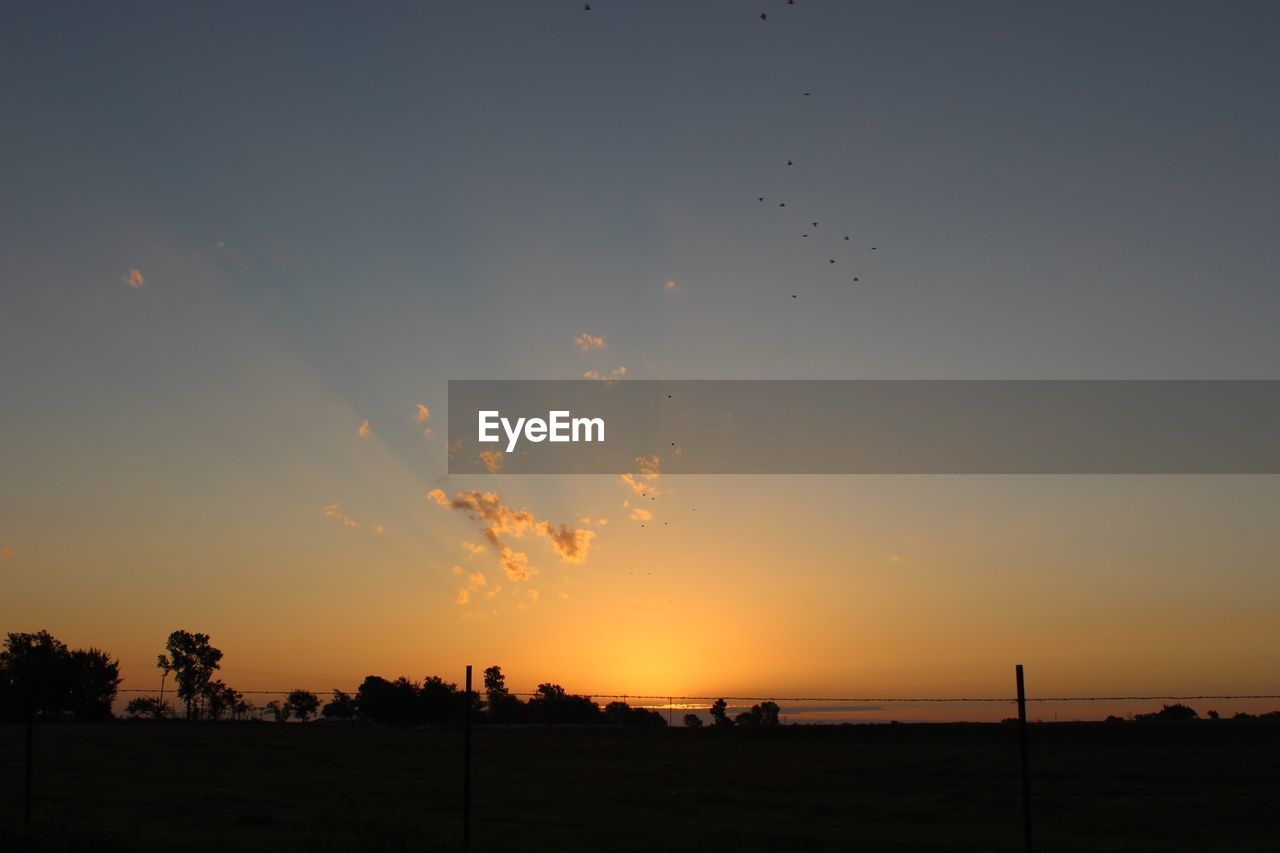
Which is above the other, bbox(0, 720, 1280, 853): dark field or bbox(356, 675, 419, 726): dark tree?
bbox(0, 720, 1280, 853): dark field

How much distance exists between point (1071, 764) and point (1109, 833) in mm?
19498

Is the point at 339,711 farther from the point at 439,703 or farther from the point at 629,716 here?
the point at 629,716

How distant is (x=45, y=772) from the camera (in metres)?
34.3

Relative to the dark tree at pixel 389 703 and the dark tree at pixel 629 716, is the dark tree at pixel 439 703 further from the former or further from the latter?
the dark tree at pixel 629 716

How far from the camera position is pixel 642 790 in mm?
35844

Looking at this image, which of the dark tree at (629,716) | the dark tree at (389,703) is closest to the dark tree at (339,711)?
the dark tree at (389,703)

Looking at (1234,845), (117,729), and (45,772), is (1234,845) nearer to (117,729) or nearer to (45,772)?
(45,772)

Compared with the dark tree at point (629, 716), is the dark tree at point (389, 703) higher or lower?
lower

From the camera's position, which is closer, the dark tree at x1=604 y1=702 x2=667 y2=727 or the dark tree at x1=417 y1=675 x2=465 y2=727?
the dark tree at x1=604 y1=702 x2=667 y2=727

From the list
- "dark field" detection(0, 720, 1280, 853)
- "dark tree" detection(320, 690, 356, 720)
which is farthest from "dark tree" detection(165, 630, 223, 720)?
"dark field" detection(0, 720, 1280, 853)

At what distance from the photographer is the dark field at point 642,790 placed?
67.8 ft

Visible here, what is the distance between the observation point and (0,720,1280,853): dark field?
67.8ft

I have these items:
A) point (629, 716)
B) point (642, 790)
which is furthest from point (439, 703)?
point (642, 790)

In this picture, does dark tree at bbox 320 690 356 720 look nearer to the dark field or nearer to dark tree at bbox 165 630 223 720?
dark tree at bbox 165 630 223 720
